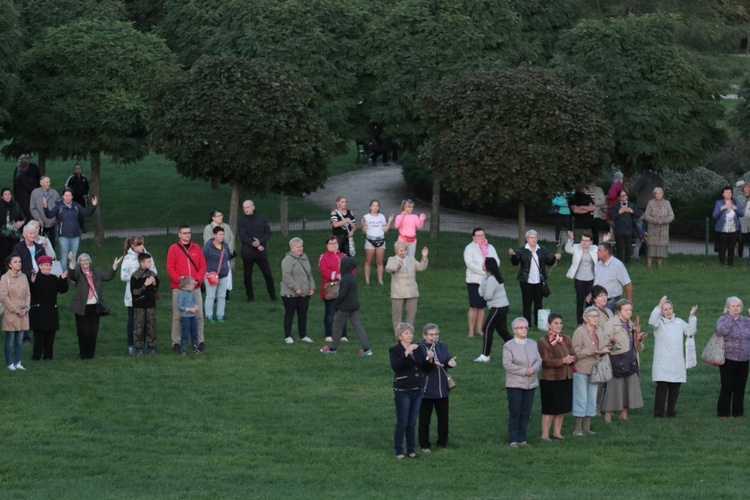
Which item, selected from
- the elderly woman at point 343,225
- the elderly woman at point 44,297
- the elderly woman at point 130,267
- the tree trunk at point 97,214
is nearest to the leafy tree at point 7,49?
the tree trunk at point 97,214

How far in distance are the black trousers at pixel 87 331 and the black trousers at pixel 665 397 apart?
7.92 metres

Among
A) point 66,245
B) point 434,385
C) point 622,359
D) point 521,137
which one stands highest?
point 521,137

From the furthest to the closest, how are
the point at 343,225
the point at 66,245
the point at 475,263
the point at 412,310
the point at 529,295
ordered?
the point at 343,225 < the point at 66,245 < the point at 529,295 < the point at 475,263 < the point at 412,310

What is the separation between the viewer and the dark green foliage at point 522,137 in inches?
1080

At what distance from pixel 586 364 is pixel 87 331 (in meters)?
7.58

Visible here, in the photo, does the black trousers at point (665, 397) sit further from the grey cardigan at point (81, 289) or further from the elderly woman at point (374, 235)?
the elderly woman at point (374, 235)

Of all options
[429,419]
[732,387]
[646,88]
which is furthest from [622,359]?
[646,88]

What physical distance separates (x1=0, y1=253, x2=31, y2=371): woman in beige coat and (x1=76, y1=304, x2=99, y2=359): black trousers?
1.04 metres

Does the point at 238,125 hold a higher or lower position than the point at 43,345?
higher

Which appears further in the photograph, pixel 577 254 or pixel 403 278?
pixel 577 254

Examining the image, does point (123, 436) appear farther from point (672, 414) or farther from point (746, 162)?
point (746, 162)

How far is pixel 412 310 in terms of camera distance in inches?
811

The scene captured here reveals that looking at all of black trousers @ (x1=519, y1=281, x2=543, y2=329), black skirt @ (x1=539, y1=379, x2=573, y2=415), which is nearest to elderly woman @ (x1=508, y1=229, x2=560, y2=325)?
black trousers @ (x1=519, y1=281, x2=543, y2=329)

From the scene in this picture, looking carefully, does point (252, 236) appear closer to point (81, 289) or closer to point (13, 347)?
point (81, 289)
